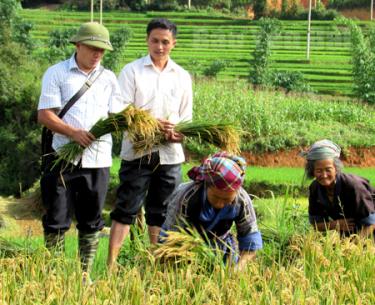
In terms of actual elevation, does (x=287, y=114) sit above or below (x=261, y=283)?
below

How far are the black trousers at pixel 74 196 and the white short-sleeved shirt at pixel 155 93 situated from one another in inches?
16.4

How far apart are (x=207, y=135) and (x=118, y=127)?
0.60 m

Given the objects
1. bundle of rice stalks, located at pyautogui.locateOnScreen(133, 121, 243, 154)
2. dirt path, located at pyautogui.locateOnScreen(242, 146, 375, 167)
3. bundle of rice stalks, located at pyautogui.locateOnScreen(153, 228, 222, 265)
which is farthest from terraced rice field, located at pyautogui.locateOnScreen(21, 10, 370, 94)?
bundle of rice stalks, located at pyautogui.locateOnScreen(153, 228, 222, 265)

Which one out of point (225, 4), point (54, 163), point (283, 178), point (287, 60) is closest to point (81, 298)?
point (54, 163)

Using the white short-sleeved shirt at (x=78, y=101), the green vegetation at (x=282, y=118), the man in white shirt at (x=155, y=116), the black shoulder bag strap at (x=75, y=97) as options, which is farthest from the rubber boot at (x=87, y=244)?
the green vegetation at (x=282, y=118)

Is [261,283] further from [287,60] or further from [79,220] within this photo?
[287,60]

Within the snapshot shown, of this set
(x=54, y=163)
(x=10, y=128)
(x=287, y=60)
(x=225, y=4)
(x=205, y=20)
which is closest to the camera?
(x=54, y=163)

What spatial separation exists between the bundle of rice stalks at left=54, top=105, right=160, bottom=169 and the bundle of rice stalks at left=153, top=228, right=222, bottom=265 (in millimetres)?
1120

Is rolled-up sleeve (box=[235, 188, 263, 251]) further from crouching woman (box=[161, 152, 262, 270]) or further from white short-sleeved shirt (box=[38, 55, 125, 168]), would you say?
white short-sleeved shirt (box=[38, 55, 125, 168])

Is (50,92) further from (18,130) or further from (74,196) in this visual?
(18,130)

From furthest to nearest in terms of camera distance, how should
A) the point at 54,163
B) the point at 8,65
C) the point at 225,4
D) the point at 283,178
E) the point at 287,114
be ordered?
the point at 225,4 < the point at 287,114 < the point at 8,65 < the point at 283,178 < the point at 54,163

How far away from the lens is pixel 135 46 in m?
41.6

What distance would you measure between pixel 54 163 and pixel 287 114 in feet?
46.0

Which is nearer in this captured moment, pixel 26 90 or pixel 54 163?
pixel 54 163
